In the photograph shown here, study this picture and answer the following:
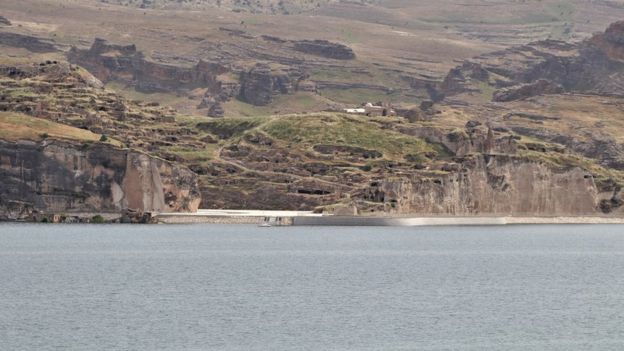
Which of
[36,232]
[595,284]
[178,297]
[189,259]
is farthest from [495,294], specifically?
[36,232]

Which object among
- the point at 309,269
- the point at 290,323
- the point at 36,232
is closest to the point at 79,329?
the point at 290,323

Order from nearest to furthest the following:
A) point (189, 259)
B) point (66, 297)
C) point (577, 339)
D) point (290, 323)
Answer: point (577, 339)
point (290, 323)
point (66, 297)
point (189, 259)

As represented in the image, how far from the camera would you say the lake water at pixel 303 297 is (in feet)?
287

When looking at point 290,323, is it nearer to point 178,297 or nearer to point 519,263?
point 178,297

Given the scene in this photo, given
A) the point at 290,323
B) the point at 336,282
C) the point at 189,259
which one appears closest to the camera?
the point at 290,323

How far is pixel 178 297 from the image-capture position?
10775 cm

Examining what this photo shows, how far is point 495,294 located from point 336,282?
1430cm

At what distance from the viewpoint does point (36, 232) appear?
629ft

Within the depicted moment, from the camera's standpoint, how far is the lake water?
287 feet

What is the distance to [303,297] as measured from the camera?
356 ft

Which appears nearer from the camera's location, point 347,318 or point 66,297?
point 347,318

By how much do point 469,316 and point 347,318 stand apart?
7852mm

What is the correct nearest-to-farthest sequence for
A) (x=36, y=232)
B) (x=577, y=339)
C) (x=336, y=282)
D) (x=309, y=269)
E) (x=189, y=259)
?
(x=577, y=339) → (x=336, y=282) → (x=309, y=269) → (x=189, y=259) → (x=36, y=232)

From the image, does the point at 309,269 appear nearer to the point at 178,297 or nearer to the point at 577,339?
the point at 178,297
